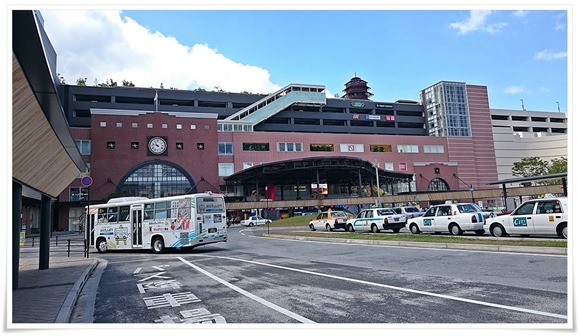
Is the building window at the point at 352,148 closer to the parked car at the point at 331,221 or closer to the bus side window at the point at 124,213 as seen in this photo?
the parked car at the point at 331,221

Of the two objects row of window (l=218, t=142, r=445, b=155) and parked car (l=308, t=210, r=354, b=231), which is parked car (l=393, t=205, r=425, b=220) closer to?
parked car (l=308, t=210, r=354, b=231)

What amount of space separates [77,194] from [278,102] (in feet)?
138

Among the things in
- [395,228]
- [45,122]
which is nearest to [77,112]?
[395,228]

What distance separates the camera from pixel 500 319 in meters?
5.57

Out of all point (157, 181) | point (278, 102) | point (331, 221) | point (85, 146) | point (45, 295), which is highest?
point (278, 102)

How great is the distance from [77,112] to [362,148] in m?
56.7

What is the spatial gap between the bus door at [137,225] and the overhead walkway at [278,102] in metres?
56.8

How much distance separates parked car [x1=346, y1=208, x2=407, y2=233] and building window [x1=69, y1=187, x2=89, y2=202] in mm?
52352

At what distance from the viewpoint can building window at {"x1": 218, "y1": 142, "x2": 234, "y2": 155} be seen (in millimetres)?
74312

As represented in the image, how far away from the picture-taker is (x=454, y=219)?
19.6 metres

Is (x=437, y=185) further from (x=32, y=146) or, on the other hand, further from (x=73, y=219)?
(x=32, y=146)

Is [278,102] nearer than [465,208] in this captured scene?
No

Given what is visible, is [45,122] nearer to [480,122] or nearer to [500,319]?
[500,319]

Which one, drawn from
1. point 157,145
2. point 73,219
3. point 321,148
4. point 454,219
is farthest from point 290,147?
point 454,219
